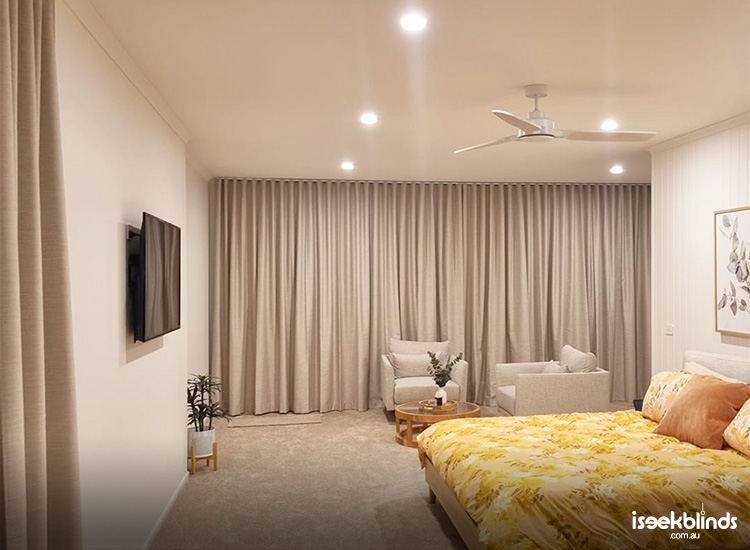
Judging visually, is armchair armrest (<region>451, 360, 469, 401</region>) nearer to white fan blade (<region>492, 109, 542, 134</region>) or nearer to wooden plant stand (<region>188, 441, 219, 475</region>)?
wooden plant stand (<region>188, 441, 219, 475</region>)

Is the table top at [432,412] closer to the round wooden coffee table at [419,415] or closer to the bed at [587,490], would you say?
the round wooden coffee table at [419,415]

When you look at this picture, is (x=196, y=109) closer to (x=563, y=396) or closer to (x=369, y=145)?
(x=369, y=145)

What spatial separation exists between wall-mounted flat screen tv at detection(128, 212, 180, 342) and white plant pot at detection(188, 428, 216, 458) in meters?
1.37

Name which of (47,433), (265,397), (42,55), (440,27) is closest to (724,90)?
(440,27)

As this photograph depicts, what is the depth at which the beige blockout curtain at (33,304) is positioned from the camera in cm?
161

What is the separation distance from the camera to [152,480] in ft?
11.9

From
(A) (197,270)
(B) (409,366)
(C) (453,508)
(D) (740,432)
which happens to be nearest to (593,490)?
(C) (453,508)

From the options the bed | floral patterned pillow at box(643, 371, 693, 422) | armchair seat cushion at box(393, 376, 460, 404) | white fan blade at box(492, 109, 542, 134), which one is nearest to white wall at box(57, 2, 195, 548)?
the bed

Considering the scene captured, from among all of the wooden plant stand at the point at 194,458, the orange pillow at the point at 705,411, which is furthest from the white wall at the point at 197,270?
the orange pillow at the point at 705,411

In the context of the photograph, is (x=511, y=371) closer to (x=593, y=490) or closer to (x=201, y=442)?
(x=201, y=442)

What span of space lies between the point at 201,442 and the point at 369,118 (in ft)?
9.33

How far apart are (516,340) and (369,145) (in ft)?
11.0

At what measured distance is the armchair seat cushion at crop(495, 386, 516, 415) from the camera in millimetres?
5699

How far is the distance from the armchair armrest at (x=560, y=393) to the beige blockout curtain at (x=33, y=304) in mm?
4231
